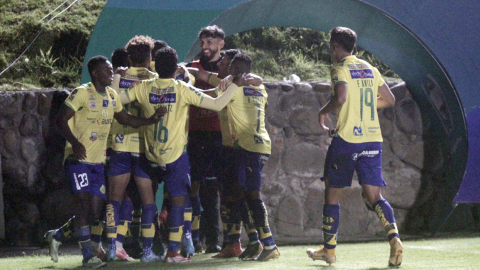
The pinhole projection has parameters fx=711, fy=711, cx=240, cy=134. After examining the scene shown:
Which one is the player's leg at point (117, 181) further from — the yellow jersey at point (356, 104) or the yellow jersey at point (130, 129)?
the yellow jersey at point (356, 104)

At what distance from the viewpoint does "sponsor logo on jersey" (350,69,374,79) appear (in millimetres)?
5505

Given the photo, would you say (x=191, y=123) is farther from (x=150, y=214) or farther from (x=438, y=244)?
(x=438, y=244)

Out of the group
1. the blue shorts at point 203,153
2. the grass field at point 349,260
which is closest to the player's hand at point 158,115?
the blue shorts at point 203,153

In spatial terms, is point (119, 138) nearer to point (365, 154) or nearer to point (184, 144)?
point (184, 144)

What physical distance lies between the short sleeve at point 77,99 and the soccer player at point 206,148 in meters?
1.19

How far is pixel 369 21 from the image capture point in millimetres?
7648

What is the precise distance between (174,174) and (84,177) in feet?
2.36

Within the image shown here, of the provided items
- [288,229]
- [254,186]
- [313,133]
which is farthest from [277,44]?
[254,186]

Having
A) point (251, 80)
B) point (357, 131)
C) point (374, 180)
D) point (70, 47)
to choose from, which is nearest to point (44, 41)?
point (70, 47)

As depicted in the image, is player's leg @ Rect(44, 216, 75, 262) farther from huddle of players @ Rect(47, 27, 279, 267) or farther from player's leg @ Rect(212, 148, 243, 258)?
player's leg @ Rect(212, 148, 243, 258)

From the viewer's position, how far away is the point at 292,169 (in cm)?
802

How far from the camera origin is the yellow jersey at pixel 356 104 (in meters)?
5.46

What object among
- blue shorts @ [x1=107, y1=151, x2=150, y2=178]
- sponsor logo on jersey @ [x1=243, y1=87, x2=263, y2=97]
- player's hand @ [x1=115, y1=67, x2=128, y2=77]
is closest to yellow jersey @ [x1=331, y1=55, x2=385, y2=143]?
sponsor logo on jersey @ [x1=243, y1=87, x2=263, y2=97]

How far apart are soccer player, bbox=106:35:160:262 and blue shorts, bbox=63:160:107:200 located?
0.59ft
